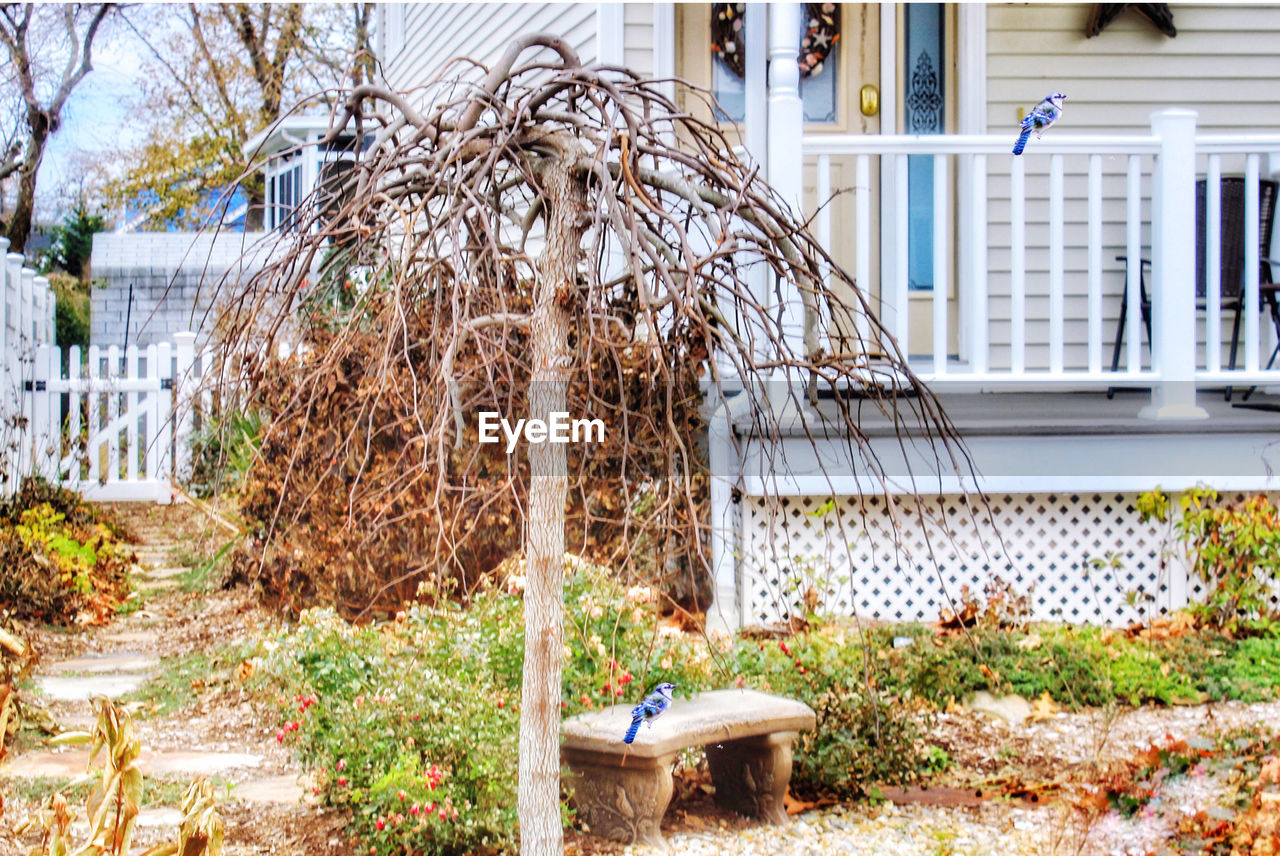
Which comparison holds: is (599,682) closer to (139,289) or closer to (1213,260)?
(1213,260)

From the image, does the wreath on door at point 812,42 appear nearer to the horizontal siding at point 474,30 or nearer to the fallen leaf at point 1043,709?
the horizontal siding at point 474,30

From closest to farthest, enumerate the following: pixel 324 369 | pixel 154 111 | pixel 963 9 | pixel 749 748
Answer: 1. pixel 324 369
2. pixel 749 748
3. pixel 963 9
4. pixel 154 111

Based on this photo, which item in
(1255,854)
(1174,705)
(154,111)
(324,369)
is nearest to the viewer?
(324,369)

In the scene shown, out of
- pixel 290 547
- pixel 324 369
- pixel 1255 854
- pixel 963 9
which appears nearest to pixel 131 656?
pixel 290 547

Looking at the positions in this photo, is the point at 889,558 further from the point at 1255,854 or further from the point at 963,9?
the point at 963,9

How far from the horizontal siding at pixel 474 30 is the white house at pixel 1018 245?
27 mm

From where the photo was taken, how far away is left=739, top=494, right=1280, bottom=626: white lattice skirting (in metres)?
4.32

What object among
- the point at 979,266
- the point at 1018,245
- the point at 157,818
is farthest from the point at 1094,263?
the point at 157,818

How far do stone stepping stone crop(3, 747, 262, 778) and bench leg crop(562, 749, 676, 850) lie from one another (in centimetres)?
125

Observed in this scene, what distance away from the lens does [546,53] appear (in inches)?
223

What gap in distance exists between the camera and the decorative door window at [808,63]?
5.48m

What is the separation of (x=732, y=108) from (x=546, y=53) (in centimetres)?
97

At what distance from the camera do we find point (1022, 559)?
4.36m

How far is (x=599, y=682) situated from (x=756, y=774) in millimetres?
454
